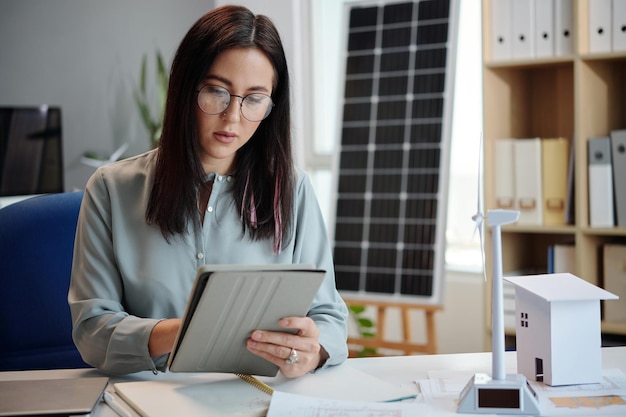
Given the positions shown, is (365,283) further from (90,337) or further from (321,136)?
(90,337)

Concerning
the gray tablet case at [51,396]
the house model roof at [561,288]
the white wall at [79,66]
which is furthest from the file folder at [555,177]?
the white wall at [79,66]

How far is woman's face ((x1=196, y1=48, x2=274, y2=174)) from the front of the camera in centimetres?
148

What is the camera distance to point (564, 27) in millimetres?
2654

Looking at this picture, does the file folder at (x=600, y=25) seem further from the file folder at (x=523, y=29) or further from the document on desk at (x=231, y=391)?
the document on desk at (x=231, y=391)

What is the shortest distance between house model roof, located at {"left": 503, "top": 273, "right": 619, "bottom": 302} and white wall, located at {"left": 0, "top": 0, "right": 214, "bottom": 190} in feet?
11.5

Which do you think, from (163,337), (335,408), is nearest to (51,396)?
(163,337)

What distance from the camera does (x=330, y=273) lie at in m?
1.59

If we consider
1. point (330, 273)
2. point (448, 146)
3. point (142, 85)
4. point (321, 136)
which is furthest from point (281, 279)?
point (142, 85)

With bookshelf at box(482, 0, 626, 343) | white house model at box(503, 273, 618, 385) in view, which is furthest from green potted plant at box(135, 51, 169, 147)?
white house model at box(503, 273, 618, 385)

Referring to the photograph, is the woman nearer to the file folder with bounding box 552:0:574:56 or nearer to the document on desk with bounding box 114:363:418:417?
the document on desk with bounding box 114:363:418:417

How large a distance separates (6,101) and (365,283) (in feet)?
8.29

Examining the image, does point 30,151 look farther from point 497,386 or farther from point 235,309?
point 497,386

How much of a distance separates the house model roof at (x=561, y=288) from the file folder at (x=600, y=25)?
140 cm

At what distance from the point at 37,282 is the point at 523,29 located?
1850 millimetres
